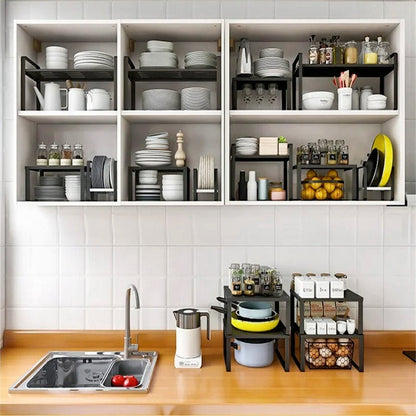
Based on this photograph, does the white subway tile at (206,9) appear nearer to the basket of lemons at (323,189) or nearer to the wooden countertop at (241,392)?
the basket of lemons at (323,189)

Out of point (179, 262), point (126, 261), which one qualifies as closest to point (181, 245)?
point (179, 262)

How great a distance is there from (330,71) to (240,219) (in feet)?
2.55

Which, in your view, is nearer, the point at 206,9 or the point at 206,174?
the point at 206,174

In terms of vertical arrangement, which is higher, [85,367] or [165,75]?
[165,75]

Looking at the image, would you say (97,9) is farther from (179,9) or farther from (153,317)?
(153,317)

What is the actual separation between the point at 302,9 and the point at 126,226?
1.31 metres

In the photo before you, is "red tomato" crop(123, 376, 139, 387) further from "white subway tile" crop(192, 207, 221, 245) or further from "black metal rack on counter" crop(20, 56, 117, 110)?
"black metal rack on counter" crop(20, 56, 117, 110)

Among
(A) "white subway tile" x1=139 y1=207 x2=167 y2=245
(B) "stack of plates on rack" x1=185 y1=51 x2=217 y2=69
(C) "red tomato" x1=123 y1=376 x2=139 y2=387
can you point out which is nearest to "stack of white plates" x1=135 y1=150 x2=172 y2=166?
(A) "white subway tile" x1=139 y1=207 x2=167 y2=245

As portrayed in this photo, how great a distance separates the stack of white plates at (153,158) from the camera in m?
2.04

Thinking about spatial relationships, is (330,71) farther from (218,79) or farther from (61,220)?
(61,220)

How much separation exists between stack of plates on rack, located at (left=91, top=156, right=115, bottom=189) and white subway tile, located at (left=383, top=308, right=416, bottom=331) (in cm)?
141

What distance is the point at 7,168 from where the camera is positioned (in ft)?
7.38

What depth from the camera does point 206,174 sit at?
2021 millimetres

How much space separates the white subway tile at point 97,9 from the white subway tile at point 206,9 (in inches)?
16.1
